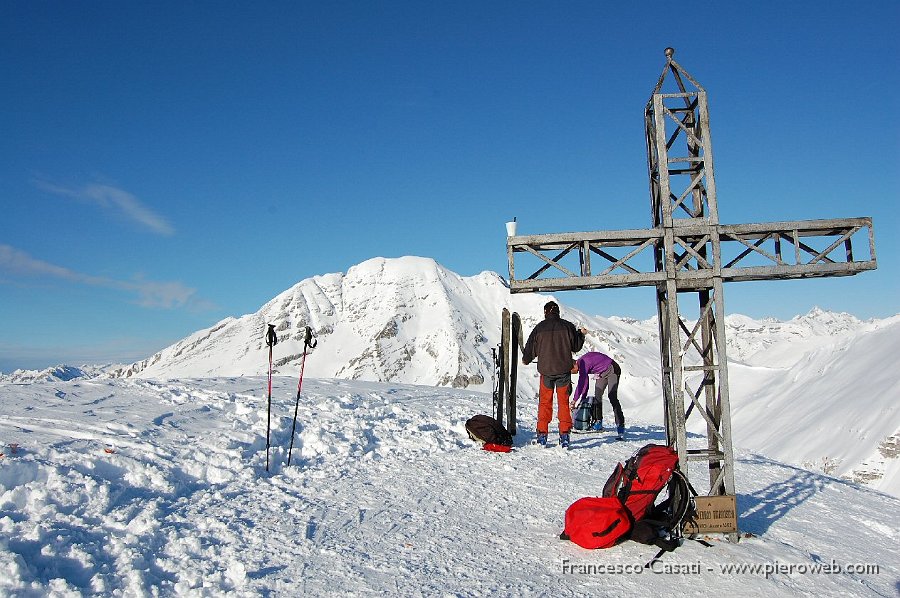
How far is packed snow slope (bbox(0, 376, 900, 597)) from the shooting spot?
5.00 metres

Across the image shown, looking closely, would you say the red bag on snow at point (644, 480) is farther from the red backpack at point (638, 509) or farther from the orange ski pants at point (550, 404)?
the orange ski pants at point (550, 404)

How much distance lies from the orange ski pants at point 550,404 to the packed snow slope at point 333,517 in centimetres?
52

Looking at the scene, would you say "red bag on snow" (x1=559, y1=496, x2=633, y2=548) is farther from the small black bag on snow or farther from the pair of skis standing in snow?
the small black bag on snow

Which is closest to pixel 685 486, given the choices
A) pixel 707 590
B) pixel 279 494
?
pixel 707 590

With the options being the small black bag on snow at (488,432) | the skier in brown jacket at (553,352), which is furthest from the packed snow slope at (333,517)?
the skier in brown jacket at (553,352)

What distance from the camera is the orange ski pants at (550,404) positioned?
10742 millimetres

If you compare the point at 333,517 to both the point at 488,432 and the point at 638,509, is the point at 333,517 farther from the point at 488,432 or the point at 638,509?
the point at 488,432

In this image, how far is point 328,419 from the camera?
1143cm

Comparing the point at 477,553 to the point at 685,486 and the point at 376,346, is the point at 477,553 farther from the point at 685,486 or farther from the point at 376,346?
the point at 376,346

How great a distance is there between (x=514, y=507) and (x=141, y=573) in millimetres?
4464

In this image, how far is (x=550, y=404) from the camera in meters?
11.0

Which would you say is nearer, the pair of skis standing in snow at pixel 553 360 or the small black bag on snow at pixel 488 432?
the pair of skis standing in snow at pixel 553 360

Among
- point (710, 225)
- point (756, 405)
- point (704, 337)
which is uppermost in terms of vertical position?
point (710, 225)

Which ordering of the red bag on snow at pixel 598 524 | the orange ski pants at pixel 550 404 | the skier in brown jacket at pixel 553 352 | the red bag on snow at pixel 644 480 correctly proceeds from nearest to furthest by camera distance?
1. the red bag on snow at pixel 598 524
2. the red bag on snow at pixel 644 480
3. the skier in brown jacket at pixel 553 352
4. the orange ski pants at pixel 550 404
